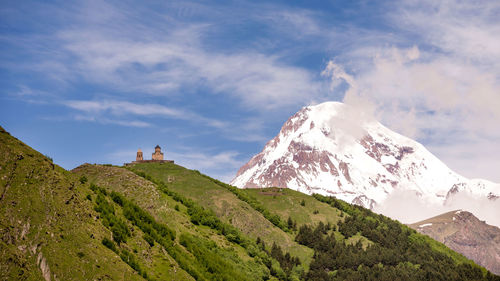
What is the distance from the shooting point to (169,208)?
401ft

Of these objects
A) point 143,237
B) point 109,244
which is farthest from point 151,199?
point 109,244

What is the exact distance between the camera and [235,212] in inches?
6860

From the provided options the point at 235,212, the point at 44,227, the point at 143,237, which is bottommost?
the point at 44,227

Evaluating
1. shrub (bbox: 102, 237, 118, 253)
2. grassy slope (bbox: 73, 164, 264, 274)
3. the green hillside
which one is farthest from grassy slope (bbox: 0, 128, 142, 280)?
grassy slope (bbox: 73, 164, 264, 274)

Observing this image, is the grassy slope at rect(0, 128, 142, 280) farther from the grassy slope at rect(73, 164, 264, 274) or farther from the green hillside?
the grassy slope at rect(73, 164, 264, 274)

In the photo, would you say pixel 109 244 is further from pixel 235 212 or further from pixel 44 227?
pixel 235 212

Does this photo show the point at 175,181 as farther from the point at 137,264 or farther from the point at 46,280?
the point at 46,280

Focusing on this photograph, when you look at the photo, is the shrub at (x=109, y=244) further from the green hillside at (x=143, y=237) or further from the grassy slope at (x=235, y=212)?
the grassy slope at (x=235, y=212)

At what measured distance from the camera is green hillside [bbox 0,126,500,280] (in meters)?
57.6

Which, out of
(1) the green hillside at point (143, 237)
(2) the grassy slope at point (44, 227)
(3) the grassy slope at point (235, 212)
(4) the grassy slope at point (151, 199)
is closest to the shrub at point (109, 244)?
(1) the green hillside at point (143, 237)

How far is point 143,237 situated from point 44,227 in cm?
2249

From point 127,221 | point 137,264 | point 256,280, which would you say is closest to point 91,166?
point 256,280

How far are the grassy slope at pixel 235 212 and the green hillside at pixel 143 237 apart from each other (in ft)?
1.33

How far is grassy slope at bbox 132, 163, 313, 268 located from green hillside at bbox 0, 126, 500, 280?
405 mm
